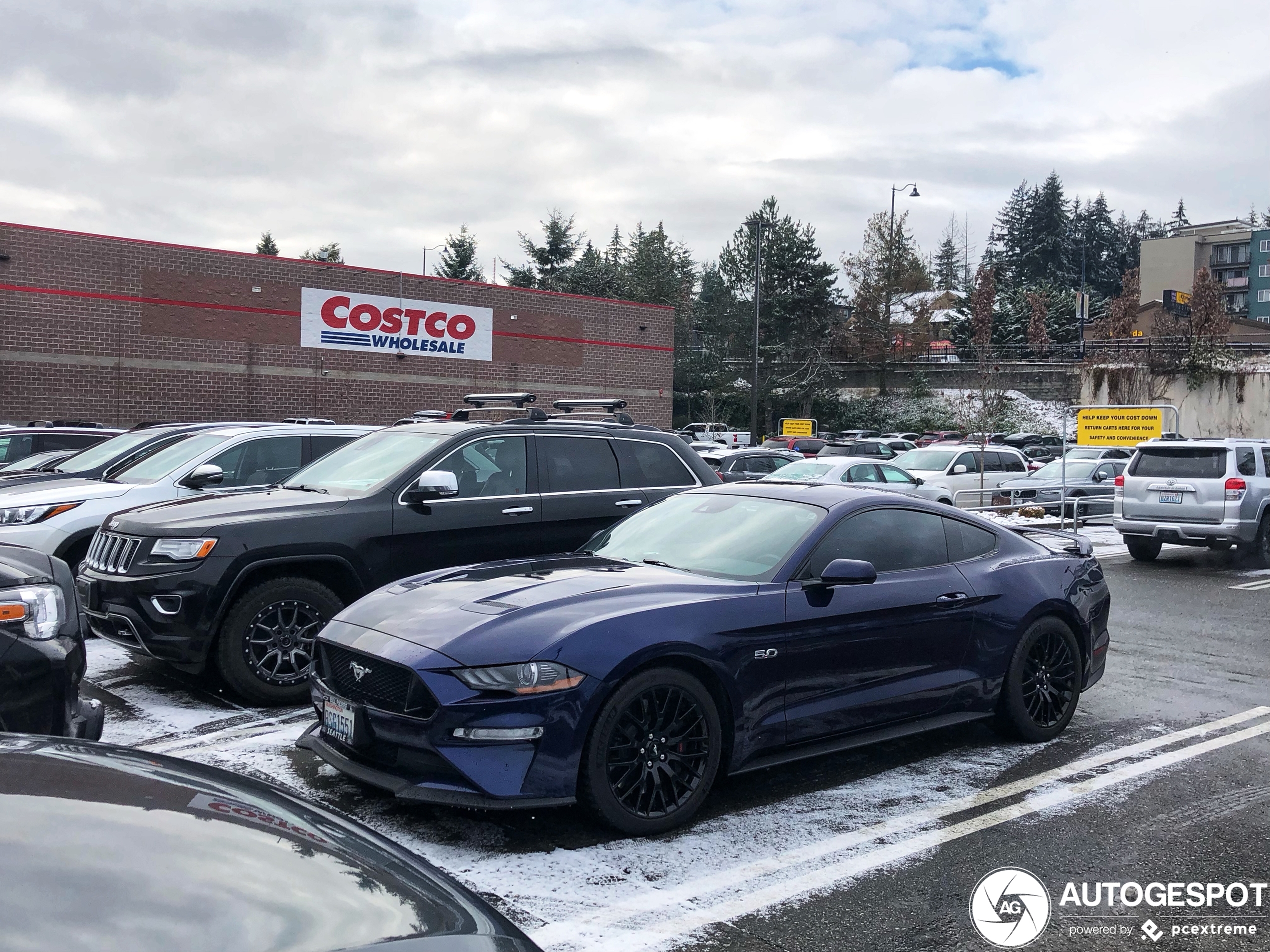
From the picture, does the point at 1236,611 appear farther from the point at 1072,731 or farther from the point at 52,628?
the point at 52,628

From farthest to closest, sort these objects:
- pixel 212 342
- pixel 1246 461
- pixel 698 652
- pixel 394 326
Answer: pixel 394 326, pixel 212 342, pixel 1246 461, pixel 698 652

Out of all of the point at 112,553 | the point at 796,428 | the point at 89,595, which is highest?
the point at 796,428

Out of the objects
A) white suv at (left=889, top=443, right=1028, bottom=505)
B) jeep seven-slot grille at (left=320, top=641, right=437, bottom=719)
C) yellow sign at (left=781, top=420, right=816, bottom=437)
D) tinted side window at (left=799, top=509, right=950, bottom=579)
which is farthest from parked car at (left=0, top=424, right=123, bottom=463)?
yellow sign at (left=781, top=420, right=816, bottom=437)

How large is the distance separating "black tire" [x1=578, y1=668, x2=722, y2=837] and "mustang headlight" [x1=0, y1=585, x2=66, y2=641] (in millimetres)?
2254

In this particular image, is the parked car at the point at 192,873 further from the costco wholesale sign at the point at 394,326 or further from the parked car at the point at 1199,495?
the costco wholesale sign at the point at 394,326

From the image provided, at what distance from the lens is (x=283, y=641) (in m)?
6.76

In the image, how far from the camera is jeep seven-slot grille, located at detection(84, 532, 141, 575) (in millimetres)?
6715

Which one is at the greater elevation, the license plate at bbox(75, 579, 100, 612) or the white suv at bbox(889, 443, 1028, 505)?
the white suv at bbox(889, 443, 1028, 505)

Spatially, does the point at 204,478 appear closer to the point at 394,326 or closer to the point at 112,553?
the point at 112,553

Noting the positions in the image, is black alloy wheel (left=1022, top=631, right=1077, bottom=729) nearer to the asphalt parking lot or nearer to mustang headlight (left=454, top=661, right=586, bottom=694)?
the asphalt parking lot

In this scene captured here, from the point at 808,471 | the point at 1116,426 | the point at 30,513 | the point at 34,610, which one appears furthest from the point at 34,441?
the point at 1116,426

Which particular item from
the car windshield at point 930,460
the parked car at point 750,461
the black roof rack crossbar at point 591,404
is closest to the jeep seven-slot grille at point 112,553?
the black roof rack crossbar at point 591,404

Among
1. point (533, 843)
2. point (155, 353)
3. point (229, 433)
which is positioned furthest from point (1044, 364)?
point (533, 843)

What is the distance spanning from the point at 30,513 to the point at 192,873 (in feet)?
27.0
